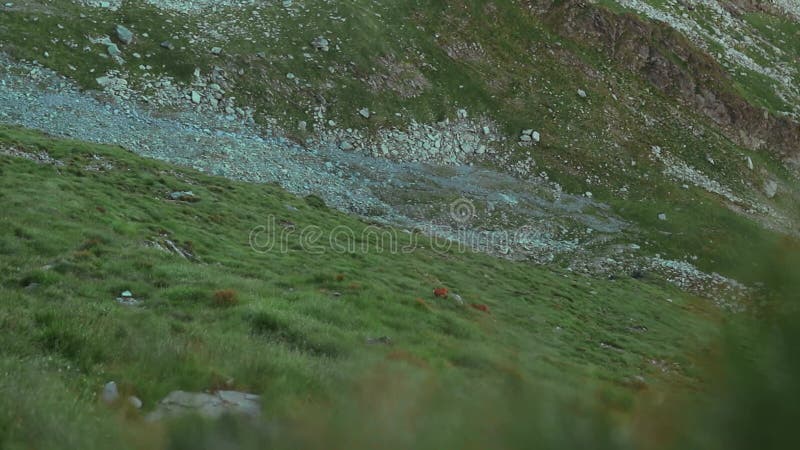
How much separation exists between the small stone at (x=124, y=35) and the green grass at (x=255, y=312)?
10.0 meters

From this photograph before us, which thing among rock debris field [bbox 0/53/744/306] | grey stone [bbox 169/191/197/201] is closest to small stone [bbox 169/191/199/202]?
grey stone [bbox 169/191/197/201]

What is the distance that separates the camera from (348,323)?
37.8 feet

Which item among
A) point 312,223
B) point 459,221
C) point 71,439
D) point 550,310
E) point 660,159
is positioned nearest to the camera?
point 71,439

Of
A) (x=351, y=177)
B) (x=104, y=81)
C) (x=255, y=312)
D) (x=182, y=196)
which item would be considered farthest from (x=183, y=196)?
(x=255, y=312)

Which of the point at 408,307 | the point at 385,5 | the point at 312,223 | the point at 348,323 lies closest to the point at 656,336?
the point at 408,307

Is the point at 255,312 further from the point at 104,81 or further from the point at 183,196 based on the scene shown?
the point at 104,81

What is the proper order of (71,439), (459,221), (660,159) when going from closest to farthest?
(71,439)
(459,221)
(660,159)

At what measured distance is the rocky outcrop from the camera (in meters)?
48.0

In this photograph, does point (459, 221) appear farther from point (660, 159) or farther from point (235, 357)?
point (235, 357)

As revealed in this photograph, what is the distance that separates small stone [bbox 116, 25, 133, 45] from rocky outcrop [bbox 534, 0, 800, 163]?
1242 inches

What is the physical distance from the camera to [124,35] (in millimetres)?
33406

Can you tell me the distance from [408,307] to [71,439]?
10.3 metres

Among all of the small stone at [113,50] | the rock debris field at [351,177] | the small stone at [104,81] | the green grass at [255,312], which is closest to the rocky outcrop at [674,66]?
the rock debris field at [351,177]

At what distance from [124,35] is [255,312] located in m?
29.3
